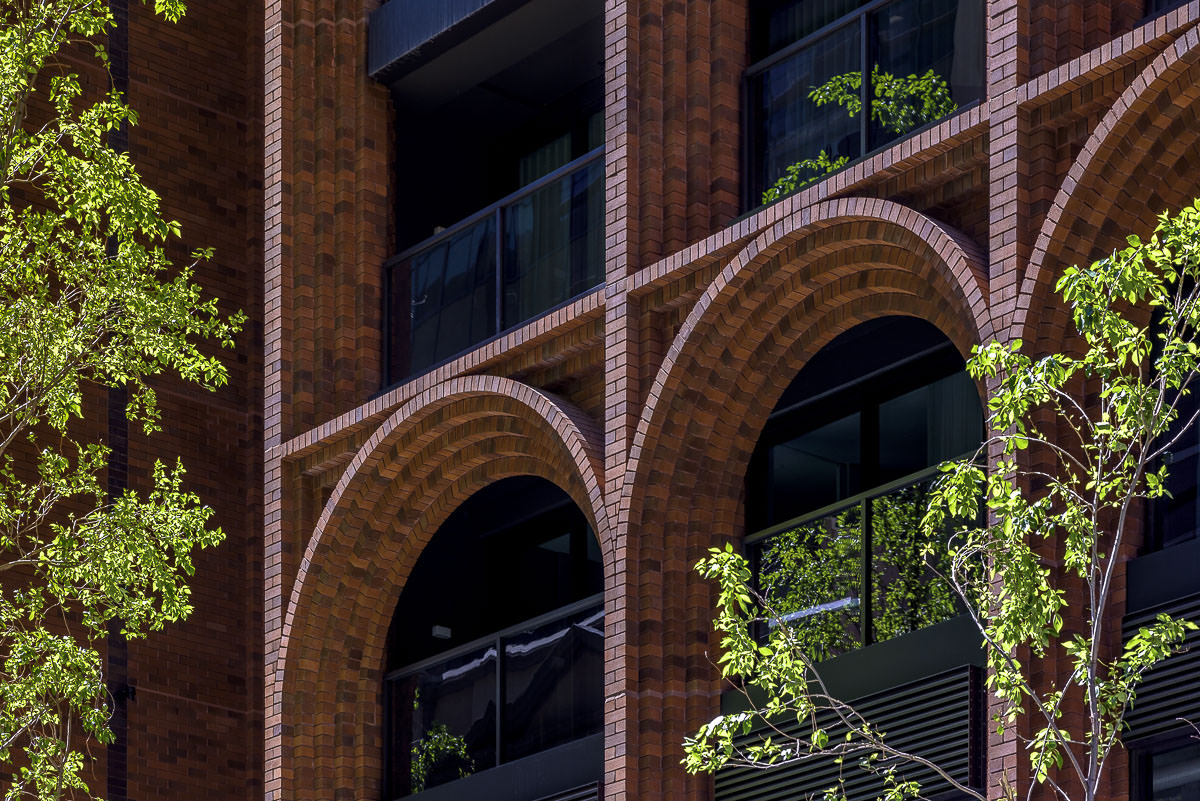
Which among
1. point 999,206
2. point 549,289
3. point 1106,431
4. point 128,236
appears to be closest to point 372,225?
point 549,289

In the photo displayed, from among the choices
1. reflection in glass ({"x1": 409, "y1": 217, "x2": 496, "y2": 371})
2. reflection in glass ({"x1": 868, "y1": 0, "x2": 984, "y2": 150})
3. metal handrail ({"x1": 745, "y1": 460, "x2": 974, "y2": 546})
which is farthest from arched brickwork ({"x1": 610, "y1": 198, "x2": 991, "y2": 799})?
reflection in glass ({"x1": 409, "y1": 217, "x2": 496, "y2": 371})

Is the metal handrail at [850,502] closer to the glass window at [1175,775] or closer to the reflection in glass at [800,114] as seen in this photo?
the reflection in glass at [800,114]

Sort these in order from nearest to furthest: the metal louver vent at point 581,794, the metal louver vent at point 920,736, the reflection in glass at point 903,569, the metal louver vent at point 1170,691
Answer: the metal louver vent at point 1170,691 → the metal louver vent at point 920,736 → the reflection in glass at point 903,569 → the metal louver vent at point 581,794

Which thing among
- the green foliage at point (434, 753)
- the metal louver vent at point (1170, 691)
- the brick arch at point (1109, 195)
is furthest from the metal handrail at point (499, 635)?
the metal louver vent at point (1170, 691)

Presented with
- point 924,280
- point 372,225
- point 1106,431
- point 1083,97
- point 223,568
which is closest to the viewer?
point 1106,431

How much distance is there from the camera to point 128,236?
60.9 ft

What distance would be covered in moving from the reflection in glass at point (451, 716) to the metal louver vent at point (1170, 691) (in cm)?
726

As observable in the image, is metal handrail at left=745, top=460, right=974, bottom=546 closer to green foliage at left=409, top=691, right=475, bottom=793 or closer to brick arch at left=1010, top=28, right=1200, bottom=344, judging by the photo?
brick arch at left=1010, top=28, right=1200, bottom=344

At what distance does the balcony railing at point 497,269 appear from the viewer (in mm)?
20328

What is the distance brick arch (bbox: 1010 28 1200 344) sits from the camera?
15281 millimetres

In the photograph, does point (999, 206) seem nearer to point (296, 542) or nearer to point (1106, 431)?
point (1106, 431)

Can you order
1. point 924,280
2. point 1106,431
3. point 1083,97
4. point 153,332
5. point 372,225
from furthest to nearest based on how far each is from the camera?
point 372,225 → point 153,332 → point 924,280 → point 1083,97 → point 1106,431

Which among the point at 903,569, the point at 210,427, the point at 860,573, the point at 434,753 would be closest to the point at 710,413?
the point at 860,573

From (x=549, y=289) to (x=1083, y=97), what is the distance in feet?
20.5
